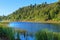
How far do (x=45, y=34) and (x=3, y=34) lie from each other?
5877 millimetres

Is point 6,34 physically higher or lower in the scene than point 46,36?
lower

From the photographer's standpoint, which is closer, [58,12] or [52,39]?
[52,39]

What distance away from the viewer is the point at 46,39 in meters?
16.5

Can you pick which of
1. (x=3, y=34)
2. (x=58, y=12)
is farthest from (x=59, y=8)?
(x=3, y=34)

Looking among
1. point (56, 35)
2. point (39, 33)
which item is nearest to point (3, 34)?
point (39, 33)

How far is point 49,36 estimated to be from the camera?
663 inches

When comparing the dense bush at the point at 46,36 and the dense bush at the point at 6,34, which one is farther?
the dense bush at the point at 6,34

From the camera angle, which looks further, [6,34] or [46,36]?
[6,34]

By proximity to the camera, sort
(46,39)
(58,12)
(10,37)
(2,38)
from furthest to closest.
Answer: (58,12) < (2,38) < (10,37) < (46,39)

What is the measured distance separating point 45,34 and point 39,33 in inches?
25.2

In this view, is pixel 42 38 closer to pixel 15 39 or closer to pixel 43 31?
pixel 43 31

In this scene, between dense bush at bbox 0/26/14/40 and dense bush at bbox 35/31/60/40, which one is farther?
dense bush at bbox 0/26/14/40

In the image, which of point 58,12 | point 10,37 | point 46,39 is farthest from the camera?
point 58,12

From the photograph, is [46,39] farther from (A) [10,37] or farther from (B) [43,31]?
(A) [10,37]
